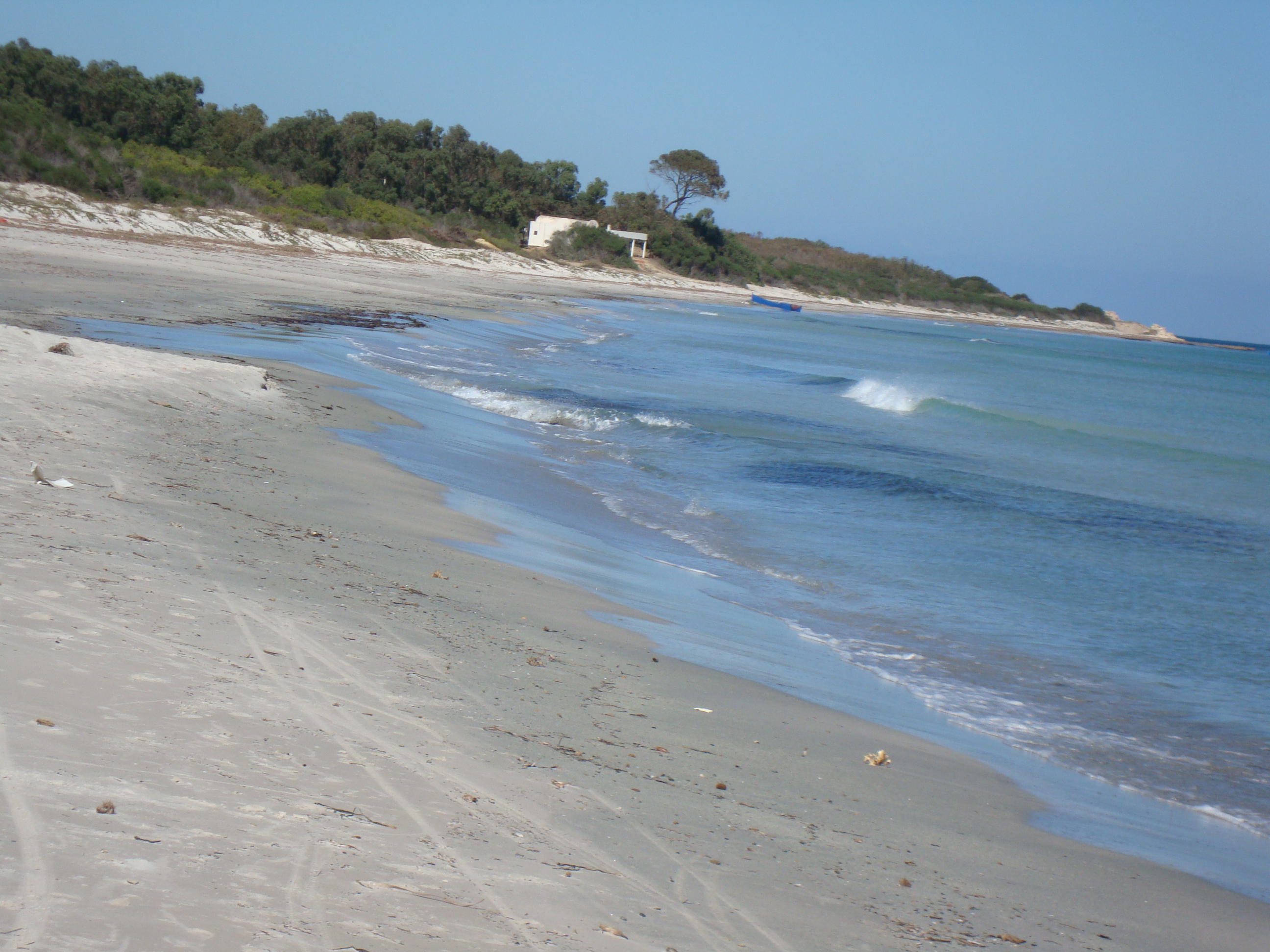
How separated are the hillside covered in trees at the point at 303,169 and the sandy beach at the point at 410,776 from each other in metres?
32.4

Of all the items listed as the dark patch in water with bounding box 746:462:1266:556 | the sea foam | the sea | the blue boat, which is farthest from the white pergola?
the dark patch in water with bounding box 746:462:1266:556

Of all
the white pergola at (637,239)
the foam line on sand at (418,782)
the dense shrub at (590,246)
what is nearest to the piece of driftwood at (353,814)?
the foam line on sand at (418,782)

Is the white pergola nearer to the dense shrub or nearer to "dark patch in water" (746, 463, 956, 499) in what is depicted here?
the dense shrub

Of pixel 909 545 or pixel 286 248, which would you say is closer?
pixel 909 545

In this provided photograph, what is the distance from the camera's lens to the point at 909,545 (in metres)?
9.90

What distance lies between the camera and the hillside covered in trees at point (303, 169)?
1380 inches

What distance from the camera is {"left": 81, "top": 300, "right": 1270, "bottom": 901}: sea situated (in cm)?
550

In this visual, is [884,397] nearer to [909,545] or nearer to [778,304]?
[909,545]

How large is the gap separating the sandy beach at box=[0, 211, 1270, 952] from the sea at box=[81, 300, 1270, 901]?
0.67m

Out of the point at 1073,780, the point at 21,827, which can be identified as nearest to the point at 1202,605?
the point at 1073,780

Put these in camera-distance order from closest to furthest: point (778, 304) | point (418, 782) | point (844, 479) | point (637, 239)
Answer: point (418, 782) → point (844, 479) → point (778, 304) → point (637, 239)

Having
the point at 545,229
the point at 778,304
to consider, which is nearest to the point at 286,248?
the point at 545,229

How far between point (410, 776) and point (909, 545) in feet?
25.1

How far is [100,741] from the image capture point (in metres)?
2.83
